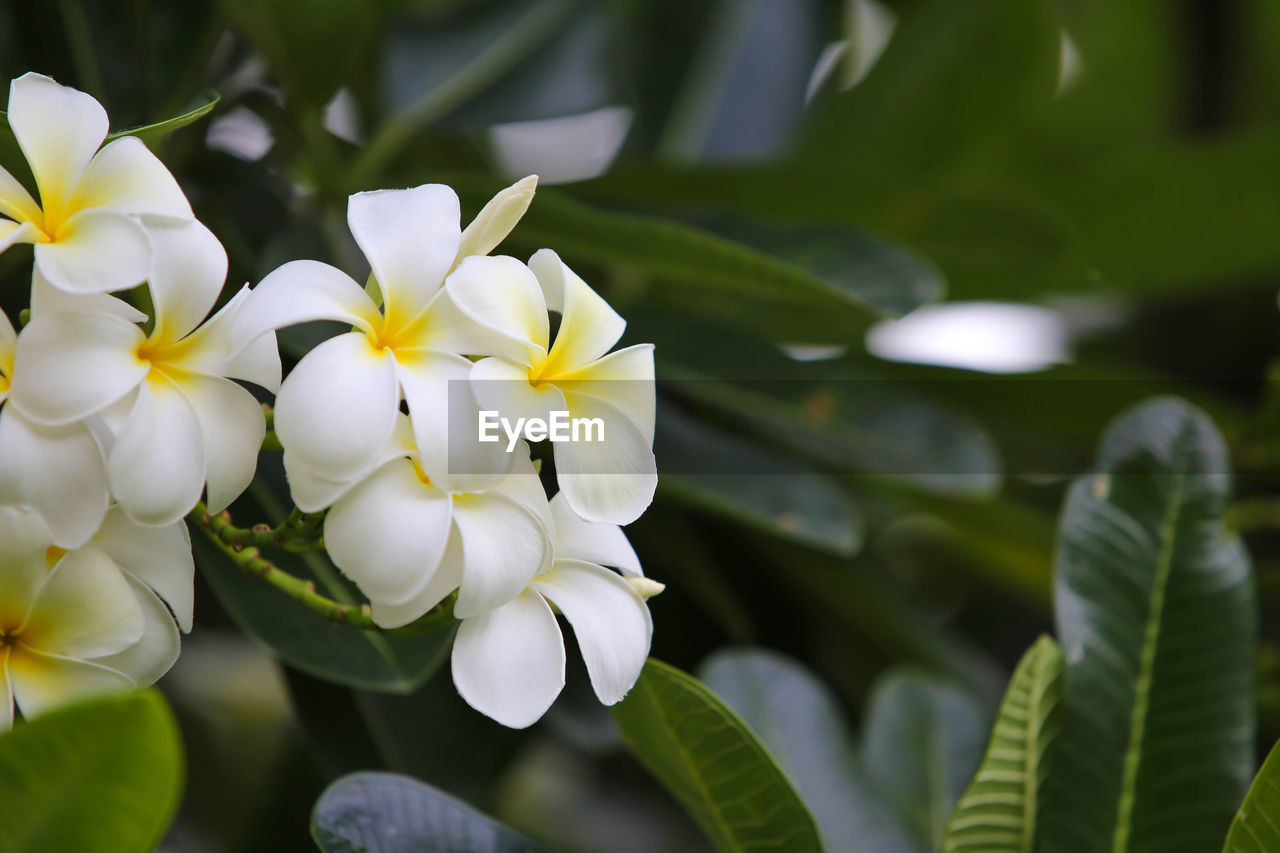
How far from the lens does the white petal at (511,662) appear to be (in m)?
0.28

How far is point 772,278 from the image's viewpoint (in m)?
0.56

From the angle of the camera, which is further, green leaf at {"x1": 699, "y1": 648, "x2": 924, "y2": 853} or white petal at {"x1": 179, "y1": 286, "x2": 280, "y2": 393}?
green leaf at {"x1": 699, "y1": 648, "x2": 924, "y2": 853}

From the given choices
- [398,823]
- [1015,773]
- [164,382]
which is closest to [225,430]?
[164,382]

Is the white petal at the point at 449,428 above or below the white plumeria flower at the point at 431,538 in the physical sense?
above

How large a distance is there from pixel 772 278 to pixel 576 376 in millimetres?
295

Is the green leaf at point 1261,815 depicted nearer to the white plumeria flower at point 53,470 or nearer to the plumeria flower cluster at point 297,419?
the plumeria flower cluster at point 297,419

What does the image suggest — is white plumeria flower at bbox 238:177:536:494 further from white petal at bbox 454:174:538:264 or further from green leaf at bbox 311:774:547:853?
green leaf at bbox 311:774:547:853

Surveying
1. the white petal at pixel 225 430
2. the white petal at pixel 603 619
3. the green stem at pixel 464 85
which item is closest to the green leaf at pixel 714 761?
the white petal at pixel 603 619

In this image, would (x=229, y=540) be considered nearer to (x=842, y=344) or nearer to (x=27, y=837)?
(x=27, y=837)

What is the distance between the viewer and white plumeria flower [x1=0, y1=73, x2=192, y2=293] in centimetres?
26

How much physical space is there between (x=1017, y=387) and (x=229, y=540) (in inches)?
27.7

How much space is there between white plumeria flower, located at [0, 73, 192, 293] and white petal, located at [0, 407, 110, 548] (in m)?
0.04

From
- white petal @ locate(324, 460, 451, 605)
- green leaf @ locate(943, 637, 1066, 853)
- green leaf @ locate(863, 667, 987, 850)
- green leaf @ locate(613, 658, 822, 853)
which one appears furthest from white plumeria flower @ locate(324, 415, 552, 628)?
green leaf @ locate(863, 667, 987, 850)

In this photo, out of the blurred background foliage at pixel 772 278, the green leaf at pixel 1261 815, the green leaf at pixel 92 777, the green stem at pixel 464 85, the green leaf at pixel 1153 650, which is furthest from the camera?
the green stem at pixel 464 85
